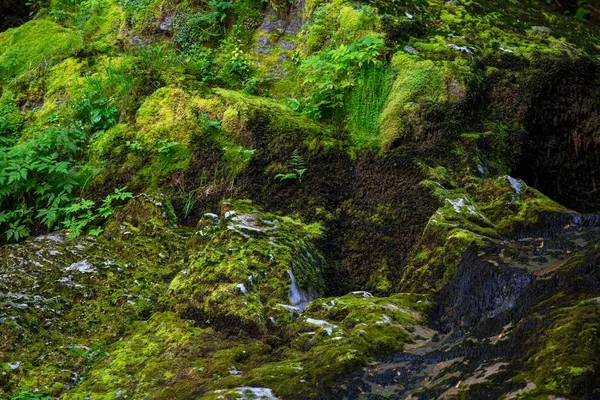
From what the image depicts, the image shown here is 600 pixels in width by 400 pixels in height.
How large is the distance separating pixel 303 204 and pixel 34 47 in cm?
556

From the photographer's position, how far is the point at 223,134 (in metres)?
7.06

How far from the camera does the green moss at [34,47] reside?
919cm

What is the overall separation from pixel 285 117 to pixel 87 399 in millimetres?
3686

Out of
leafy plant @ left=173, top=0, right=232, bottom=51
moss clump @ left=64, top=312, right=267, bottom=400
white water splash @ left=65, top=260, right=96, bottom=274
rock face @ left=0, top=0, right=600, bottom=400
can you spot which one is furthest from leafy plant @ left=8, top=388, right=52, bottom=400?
leafy plant @ left=173, top=0, right=232, bottom=51

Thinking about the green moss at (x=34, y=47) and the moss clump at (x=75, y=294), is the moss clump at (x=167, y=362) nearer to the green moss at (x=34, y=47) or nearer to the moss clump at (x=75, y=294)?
the moss clump at (x=75, y=294)

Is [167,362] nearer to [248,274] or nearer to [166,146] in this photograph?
[248,274]

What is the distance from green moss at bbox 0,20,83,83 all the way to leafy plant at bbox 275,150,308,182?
168 inches

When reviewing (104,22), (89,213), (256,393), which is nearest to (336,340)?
(256,393)

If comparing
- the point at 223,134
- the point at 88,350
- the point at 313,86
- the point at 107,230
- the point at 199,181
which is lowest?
the point at 88,350

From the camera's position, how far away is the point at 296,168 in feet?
21.6

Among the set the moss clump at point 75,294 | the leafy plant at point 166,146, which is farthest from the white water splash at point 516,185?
the leafy plant at point 166,146

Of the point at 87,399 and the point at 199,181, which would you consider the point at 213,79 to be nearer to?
the point at 199,181

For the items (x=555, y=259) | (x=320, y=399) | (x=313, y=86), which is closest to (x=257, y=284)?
(x=320, y=399)

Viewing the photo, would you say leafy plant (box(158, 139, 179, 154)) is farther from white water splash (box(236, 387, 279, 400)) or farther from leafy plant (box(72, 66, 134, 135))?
white water splash (box(236, 387, 279, 400))
